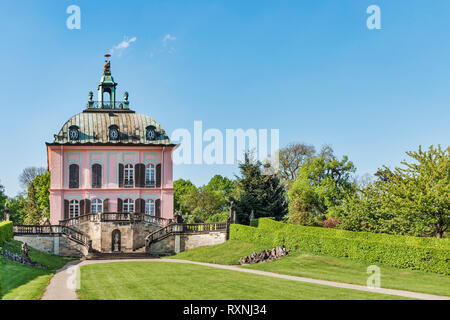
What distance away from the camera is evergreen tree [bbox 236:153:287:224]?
159 ft

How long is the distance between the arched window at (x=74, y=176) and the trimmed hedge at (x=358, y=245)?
16142mm

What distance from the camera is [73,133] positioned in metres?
47.1

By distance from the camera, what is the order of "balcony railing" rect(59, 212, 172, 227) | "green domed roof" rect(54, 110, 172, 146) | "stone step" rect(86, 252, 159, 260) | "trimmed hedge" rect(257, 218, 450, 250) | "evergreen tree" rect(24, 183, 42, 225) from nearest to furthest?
"trimmed hedge" rect(257, 218, 450, 250)
"stone step" rect(86, 252, 159, 260)
"balcony railing" rect(59, 212, 172, 227)
"green domed roof" rect(54, 110, 172, 146)
"evergreen tree" rect(24, 183, 42, 225)

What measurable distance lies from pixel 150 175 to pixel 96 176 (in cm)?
500

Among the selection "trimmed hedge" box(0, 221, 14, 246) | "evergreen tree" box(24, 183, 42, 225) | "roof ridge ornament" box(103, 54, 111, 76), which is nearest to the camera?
"trimmed hedge" box(0, 221, 14, 246)

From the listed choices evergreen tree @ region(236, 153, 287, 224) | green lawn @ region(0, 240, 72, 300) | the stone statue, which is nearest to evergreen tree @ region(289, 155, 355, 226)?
evergreen tree @ region(236, 153, 287, 224)

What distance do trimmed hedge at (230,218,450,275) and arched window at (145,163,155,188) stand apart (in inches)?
445

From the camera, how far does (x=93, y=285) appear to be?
20.7 m

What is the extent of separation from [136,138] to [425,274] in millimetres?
30110

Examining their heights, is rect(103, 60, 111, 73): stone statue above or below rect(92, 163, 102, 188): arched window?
above

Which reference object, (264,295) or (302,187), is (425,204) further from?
(302,187)

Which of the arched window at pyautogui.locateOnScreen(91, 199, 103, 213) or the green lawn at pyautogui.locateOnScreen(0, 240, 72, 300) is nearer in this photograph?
the green lawn at pyautogui.locateOnScreen(0, 240, 72, 300)

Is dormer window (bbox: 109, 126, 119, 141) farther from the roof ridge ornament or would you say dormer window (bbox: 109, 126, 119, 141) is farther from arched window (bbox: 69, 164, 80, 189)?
the roof ridge ornament
